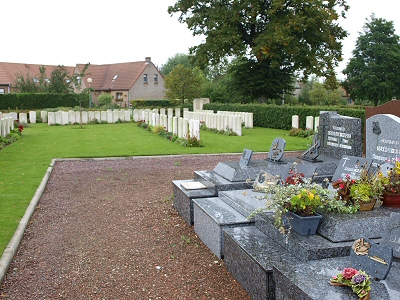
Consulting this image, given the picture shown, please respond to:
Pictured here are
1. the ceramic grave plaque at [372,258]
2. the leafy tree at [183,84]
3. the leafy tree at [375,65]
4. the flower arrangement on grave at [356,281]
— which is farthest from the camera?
the leafy tree at [375,65]

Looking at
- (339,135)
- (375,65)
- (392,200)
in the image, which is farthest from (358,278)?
(375,65)

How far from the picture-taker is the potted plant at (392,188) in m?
4.67

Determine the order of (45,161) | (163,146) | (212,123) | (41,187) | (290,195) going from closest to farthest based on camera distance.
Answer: (290,195)
(41,187)
(45,161)
(163,146)
(212,123)

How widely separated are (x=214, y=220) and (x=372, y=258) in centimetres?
220

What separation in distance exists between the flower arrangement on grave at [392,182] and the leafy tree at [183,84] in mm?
29912

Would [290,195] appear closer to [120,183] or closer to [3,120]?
[120,183]

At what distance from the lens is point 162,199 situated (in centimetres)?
810

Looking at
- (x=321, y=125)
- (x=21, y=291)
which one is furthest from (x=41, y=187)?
(x=321, y=125)

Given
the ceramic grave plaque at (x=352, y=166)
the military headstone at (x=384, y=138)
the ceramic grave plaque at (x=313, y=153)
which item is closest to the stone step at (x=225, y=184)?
the ceramic grave plaque at (x=352, y=166)

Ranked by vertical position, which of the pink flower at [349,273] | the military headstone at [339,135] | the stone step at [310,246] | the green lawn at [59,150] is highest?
the military headstone at [339,135]

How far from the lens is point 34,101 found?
116 feet

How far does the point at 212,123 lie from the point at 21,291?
1761 cm

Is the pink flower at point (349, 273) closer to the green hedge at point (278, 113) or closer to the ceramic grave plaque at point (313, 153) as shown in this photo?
the ceramic grave plaque at point (313, 153)

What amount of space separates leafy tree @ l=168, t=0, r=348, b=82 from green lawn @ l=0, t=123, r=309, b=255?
28.0 feet
